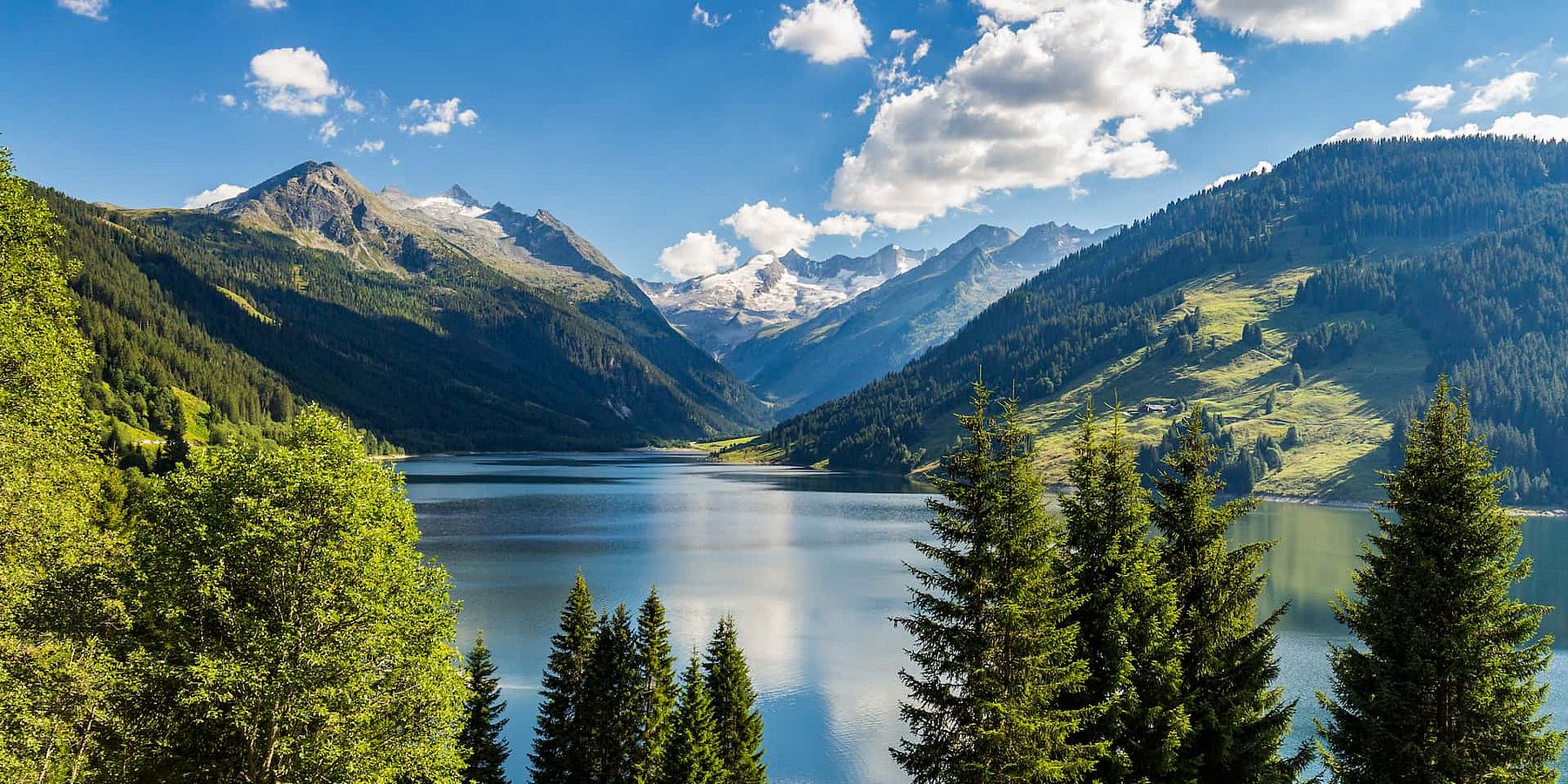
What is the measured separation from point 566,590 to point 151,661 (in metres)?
62.5

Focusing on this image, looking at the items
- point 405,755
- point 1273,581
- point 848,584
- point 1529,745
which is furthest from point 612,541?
point 1529,745

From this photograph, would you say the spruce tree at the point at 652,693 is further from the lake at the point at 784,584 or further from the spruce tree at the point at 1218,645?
the spruce tree at the point at 1218,645

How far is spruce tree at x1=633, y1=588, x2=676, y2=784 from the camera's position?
33.2 meters

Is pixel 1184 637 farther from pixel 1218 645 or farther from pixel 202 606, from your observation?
pixel 202 606

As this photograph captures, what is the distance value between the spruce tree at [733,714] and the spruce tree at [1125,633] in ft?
48.2

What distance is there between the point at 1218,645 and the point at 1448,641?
5.10 metres

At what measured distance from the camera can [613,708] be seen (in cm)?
3394

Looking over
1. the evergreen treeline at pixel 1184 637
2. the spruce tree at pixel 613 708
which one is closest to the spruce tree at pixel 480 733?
the spruce tree at pixel 613 708

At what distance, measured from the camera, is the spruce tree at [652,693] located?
33.2 meters

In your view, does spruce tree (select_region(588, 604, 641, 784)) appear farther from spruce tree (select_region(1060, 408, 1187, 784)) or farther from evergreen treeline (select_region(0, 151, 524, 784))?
spruce tree (select_region(1060, 408, 1187, 784))

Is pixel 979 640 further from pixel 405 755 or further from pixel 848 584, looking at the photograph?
pixel 848 584

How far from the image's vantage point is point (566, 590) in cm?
7881

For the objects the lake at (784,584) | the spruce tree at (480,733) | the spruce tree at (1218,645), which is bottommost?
→ the lake at (784,584)

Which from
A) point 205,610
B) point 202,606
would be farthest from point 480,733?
point 202,606
